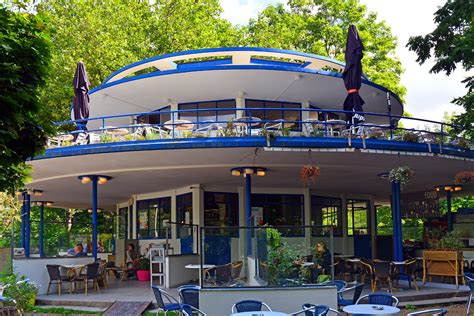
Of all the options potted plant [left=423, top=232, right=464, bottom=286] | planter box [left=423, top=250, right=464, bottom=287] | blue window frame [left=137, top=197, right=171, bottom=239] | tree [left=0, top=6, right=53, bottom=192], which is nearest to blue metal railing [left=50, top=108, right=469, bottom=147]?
→ potted plant [left=423, top=232, right=464, bottom=286]

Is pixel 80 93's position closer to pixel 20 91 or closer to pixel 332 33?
pixel 20 91

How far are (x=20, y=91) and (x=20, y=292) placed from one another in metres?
9.52

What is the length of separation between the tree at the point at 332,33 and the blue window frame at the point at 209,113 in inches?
709

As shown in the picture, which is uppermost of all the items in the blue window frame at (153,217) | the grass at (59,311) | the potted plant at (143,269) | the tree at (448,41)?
the tree at (448,41)

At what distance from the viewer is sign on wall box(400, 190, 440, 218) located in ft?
72.8

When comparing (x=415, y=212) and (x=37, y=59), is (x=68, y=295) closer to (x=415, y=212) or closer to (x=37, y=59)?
(x=37, y=59)

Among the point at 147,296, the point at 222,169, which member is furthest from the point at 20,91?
the point at 222,169

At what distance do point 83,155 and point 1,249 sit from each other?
610 inches

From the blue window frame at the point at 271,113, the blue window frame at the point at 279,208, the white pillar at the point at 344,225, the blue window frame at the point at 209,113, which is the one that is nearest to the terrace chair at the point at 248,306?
the blue window frame at the point at 209,113

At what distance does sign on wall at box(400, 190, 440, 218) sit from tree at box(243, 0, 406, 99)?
47.0 feet

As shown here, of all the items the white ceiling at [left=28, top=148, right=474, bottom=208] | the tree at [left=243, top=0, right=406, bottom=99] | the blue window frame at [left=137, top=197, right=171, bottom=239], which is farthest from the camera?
the tree at [left=243, top=0, right=406, bottom=99]

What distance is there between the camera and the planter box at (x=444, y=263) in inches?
587

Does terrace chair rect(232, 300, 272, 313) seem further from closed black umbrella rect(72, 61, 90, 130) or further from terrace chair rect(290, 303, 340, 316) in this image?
closed black umbrella rect(72, 61, 90, 130)

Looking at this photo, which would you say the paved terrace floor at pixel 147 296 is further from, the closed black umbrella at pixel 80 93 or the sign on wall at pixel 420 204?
the sign on wall at pixel 420 204
